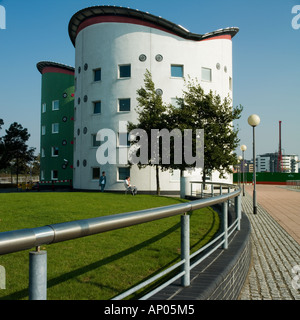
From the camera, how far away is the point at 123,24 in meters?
31.2

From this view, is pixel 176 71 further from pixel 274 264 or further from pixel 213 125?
pixel 274 264

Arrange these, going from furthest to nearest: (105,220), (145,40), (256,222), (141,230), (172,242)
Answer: (145,40)
(256,222)
(141,230)
(172,242)
(105,220)

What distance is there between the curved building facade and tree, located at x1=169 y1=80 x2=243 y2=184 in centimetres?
2695

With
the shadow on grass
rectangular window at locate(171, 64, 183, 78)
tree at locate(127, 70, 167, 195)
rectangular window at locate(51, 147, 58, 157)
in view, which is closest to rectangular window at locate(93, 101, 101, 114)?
rectangular window at locate(171, 64, 183, 78)

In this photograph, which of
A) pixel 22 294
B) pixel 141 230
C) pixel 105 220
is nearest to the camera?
pixel 105 220

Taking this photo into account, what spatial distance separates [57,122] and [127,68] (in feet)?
63.6

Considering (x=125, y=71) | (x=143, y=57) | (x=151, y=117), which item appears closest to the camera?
(x=151, y=117)

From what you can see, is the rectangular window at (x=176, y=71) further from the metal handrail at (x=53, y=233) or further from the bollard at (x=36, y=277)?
the bollard at (x=36, y=277)

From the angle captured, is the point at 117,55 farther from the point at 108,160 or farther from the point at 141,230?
the point at 141,230

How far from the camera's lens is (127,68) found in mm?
31312

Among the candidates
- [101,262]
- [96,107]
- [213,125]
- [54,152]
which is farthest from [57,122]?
[101,262]

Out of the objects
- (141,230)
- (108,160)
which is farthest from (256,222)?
(108,160)

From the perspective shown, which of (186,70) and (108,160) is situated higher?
(186,70)

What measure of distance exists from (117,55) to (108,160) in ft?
32.7
